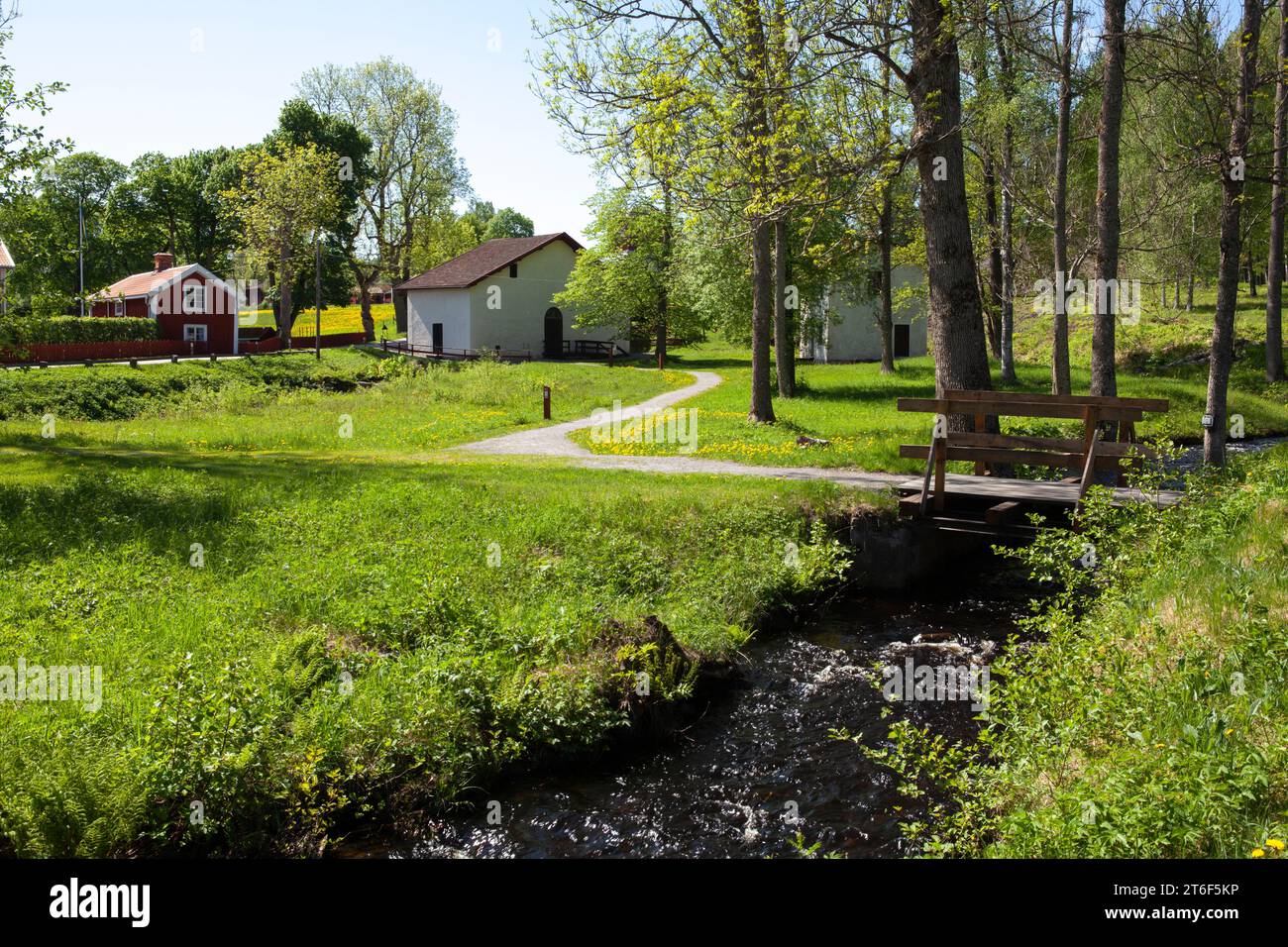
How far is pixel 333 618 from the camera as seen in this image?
10.8 meters

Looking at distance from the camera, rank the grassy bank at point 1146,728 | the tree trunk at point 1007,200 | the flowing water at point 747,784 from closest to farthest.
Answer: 1. the grassy bank at point 1146,728
2. the flowing water at point 747,784
3. the tree trunk at point 1007,200

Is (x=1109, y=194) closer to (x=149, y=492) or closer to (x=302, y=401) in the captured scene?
(x=149, y=492)

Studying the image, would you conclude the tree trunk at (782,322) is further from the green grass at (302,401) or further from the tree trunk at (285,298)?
the tree trunk at (285,298)

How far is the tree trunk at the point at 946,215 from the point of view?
1502 centimetres

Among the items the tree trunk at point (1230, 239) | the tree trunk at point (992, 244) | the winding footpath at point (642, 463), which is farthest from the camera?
the tree trunk at point (992, 244)

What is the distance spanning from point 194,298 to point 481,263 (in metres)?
17.1

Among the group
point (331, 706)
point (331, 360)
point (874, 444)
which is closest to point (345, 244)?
point (331, 360)

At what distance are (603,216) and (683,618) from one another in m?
45.2

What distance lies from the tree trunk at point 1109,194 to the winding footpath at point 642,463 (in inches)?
201

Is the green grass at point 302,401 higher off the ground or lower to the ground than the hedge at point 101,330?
lower

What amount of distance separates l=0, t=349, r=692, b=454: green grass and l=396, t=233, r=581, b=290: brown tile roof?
8.11 metres

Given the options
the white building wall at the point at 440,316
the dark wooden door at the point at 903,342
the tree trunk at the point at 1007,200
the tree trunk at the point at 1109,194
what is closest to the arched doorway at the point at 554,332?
the white building wall at the point at 440,316

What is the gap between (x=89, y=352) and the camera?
48.8 m
